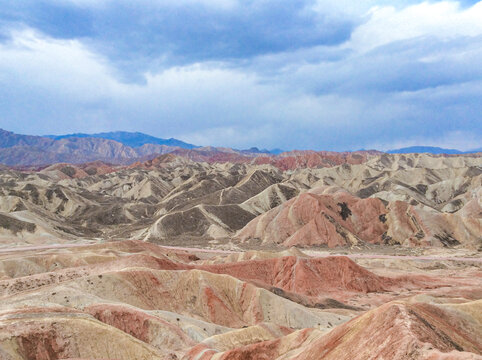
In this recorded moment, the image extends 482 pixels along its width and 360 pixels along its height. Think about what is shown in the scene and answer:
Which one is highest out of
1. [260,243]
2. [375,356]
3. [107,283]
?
[375,356]

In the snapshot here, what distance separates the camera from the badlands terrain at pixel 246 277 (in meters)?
22.7

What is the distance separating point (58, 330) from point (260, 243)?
223ft

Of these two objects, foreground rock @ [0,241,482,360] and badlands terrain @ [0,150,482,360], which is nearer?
foreground rock @ [0,241,482,360]

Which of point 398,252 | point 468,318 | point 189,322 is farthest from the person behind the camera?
point 398,252

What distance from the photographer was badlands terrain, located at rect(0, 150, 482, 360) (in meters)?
22.7

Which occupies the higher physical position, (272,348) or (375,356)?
(375,356)

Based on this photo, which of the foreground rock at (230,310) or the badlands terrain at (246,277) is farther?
the badlands terrain at (246,277)

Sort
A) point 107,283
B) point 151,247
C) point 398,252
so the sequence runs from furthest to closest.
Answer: point 398,252, point 151,247, point 107,283

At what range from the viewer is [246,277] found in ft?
178

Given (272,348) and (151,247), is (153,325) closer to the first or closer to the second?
(272,348)

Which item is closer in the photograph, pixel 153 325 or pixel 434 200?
pixel 153 325

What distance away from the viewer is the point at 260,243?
294 feet

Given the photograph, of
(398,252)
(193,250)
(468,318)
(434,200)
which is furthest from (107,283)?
(434,200)

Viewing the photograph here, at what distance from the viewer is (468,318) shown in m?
27.5
